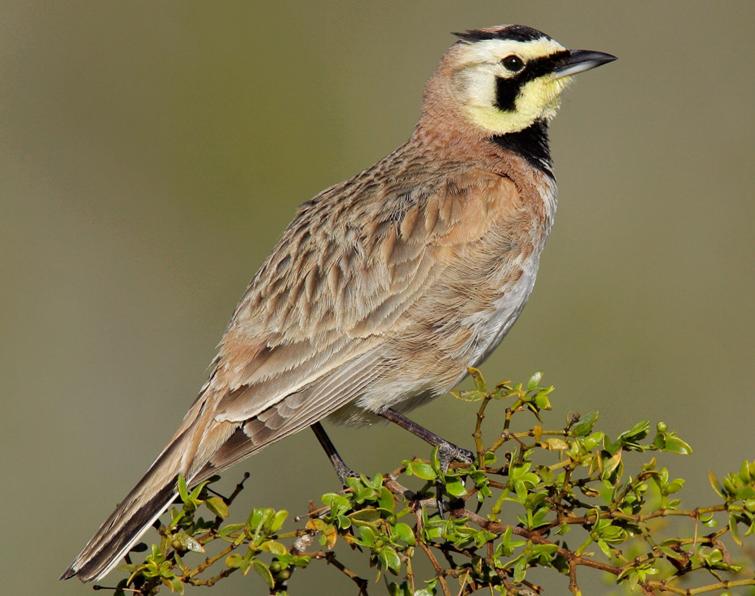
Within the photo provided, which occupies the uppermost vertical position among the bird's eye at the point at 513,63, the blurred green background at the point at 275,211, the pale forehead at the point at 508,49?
the pale forehead at the point at 508,49

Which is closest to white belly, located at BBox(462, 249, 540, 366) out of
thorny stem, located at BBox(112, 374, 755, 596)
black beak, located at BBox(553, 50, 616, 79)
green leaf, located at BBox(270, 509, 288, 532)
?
black beak, located at BBox(553, 50, 616, 79)

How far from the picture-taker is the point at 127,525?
4781 mm

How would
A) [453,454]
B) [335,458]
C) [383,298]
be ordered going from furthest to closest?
[335,458]
[383,298]
[453,454]

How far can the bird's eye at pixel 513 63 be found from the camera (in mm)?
6121

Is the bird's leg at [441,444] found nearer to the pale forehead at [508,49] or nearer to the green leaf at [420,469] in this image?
the green leaf at [420,469]

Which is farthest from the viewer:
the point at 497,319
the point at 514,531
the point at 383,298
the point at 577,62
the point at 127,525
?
the point at 577,62

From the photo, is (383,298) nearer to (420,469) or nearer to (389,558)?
(420,469)

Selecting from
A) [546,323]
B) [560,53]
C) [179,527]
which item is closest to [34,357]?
[546,323]

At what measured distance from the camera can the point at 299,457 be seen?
8586 millimetres

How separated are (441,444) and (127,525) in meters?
1.29

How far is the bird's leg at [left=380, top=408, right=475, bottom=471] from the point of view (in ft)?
16.6

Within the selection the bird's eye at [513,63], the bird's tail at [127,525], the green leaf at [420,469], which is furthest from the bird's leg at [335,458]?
the bird's eye at [513,63]

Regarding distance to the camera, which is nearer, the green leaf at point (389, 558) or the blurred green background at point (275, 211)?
the green leaf at point (389, 558)

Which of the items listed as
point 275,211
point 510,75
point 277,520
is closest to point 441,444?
point 277,520
